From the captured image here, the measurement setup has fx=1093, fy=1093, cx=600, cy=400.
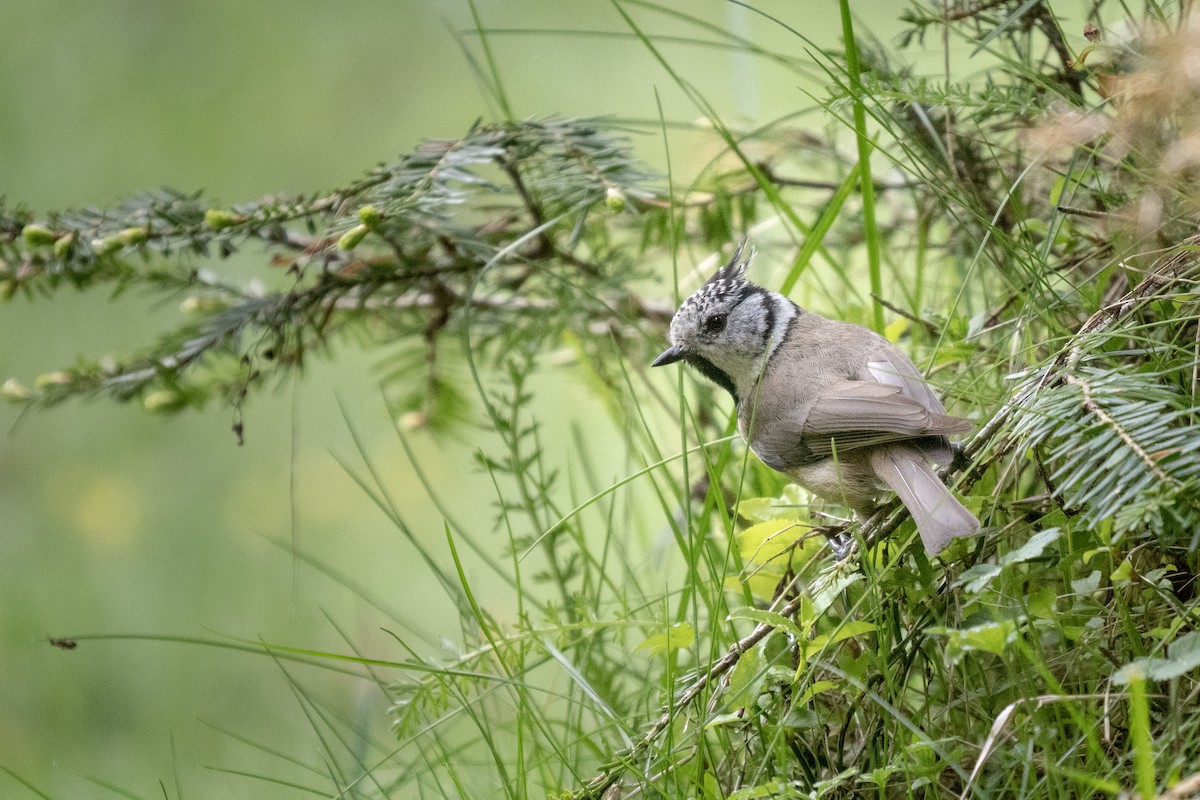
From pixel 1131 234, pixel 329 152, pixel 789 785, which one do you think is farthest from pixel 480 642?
pixel 329 152

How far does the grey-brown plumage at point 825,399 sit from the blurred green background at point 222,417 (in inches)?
37.4

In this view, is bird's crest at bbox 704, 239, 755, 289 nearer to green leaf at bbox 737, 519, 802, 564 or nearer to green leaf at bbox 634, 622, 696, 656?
green leaf at bbox 737, 519, 802, 564

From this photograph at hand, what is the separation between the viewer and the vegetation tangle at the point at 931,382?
136cm

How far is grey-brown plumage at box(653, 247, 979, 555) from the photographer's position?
5.87 feet

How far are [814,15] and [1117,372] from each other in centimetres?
454

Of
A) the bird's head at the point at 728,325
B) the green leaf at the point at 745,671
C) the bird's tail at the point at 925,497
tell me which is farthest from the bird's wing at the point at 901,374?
the green leaf at the point at 745,671

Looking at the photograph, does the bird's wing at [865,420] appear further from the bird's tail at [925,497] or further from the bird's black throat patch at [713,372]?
the bird's black throat patch at [713,372]

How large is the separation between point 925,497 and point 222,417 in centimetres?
444

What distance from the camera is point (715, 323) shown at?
98.2 inches

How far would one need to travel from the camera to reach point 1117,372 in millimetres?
1417

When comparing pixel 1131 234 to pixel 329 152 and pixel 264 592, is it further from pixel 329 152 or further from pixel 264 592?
pixel 329 152

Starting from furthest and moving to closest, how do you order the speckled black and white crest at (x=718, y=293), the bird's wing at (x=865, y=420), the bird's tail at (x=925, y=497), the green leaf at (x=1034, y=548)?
1. the speckled black and white crest at (x=718, y=293)
2. the bird's wing at (x=865, y=420)
3. the bird's tail at (x=925, y=497)
4. the green leaf at (x=1034, y=548)

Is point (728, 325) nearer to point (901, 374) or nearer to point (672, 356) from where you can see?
point (672, 356)

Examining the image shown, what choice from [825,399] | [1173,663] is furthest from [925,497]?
[825,399]
